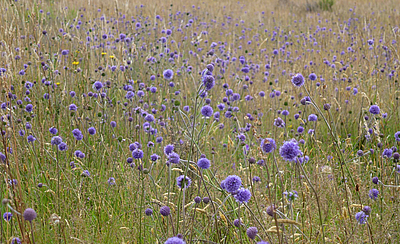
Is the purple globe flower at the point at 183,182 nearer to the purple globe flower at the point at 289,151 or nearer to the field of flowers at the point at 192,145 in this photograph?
the field of flowers at the point at 192,145

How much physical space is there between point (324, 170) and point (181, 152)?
3.68ft

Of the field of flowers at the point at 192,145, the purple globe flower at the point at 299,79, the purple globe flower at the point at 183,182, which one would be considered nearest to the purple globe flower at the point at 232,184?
the field of flowers at the point at 192,145

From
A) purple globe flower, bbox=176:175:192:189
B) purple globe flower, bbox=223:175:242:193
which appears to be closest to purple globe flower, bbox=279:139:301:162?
purple globe flower, bbox=223:175:242:193

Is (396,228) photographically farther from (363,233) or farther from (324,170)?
(324,170)

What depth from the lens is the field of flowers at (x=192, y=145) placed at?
5.92ft

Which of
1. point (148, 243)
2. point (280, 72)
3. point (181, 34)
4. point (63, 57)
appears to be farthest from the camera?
point (181, 34)

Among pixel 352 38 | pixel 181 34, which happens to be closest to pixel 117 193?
pixel 181 34

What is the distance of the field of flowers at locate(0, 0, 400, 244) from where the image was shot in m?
1.80

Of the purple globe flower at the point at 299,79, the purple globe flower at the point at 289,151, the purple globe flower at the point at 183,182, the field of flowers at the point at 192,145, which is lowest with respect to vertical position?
the field of flowers at the point at 192,145

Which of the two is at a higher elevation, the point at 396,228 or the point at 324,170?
the point at 324,170

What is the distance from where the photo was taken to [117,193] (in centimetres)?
252

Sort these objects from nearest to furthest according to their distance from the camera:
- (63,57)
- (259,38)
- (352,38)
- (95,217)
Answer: (95,217)
(63,57)
(352,38)
(259,38)

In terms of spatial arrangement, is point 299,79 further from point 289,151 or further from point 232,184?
point 232,184

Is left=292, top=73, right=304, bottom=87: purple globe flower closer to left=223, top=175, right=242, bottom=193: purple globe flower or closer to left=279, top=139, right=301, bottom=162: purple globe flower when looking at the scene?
left=279, top=139, right=301, bottom=162: purple globe flower
